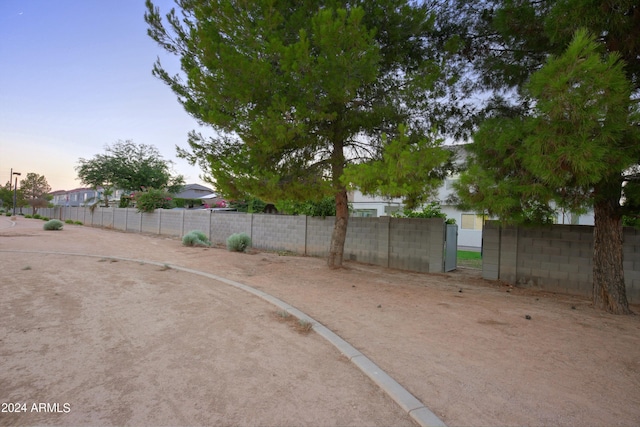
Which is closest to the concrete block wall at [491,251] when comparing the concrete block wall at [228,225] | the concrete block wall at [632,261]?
the concrete block wall at [632,261]

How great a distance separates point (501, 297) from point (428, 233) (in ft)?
11.6

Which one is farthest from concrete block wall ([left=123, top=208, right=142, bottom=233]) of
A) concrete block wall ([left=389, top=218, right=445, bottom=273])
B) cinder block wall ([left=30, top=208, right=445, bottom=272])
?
concrete block wall ([left=389, top=218, right=445, bottom=273])

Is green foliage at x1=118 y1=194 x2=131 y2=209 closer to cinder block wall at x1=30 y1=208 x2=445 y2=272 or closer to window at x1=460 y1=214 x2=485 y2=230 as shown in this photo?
cinder block wall at x1=30 y1=208 x2=445 y2=272

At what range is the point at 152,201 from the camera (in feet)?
74.9

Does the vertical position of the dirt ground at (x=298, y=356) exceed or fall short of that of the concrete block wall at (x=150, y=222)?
it falls short

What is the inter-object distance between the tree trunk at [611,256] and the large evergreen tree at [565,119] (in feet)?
0.05

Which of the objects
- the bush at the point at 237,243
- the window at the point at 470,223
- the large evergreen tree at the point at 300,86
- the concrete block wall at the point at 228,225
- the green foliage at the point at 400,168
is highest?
the large evergreen tree at the point at 300,86

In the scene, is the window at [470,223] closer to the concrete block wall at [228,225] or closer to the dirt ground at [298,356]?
the concrete block wall at [228,225]

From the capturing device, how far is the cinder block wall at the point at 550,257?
7.05 metres

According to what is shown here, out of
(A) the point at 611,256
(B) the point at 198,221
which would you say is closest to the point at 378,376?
(A) the point at 611,256

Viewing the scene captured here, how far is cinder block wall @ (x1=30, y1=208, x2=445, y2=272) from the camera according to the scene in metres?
10.5

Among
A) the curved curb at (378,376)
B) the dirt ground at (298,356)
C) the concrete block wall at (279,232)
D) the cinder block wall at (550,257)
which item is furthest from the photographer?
the concrete block wall at (279,232)

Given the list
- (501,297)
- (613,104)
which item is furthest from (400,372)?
(501,297)

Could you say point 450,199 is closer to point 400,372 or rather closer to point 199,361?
point 400,372
